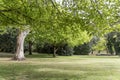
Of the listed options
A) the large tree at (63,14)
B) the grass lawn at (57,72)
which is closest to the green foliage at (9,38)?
the grass lawn at (57,72)

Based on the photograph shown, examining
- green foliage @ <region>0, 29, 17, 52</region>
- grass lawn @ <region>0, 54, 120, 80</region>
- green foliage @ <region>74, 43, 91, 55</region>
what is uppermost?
green foliage @ <region>0, 29, 17, 52</region>

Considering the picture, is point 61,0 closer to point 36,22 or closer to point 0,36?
point 36,22

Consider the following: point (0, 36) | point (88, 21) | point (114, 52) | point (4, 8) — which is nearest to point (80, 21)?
point (88, 21)

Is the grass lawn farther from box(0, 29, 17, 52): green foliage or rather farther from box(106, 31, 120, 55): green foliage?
box(106, 31, 120, 55): green foliage

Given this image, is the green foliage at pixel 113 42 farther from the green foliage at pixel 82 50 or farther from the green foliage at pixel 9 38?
the green foliage at pixel 9 38

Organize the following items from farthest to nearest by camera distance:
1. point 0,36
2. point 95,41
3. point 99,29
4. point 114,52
Result: point 95,41 < point 114,52 < point 0,36 < point 99,29

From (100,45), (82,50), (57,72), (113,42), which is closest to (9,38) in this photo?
(82,50)

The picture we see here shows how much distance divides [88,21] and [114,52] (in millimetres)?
49519

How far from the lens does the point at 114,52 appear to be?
200ft

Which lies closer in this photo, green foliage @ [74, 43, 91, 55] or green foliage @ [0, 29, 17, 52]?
green foliage @ [0, 29, 17, 52]

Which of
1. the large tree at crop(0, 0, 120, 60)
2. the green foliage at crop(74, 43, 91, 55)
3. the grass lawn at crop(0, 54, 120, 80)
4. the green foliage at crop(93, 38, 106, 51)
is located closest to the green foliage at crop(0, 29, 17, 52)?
the green foliage at crop(74, 43, 91, 55)

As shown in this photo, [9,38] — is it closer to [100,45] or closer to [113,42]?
[113,42]

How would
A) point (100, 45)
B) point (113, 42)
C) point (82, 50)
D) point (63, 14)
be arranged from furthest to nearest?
1. point (100, 45)
2. point (82, 50)
3. point (113, 42)
4. point (63, 14)

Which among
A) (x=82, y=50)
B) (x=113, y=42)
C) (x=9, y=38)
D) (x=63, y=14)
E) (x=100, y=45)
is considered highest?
(x=9, y=38)
